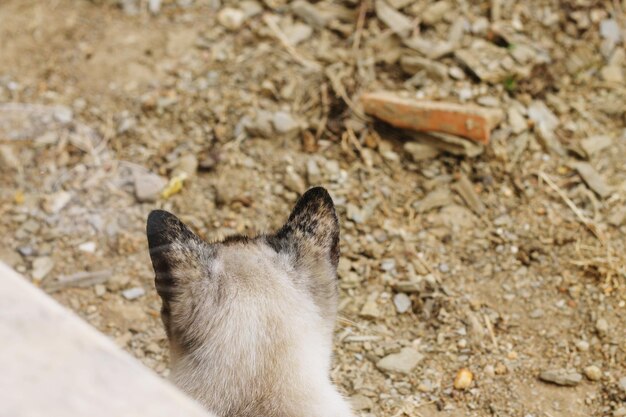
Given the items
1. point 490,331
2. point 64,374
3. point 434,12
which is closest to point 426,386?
point 490,331

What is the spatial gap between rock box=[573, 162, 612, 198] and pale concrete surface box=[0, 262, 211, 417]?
3.02 meters

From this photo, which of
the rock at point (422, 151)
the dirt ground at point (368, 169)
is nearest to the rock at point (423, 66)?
the dirt ground at point (368, 169)

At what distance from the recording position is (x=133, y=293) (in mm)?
3816


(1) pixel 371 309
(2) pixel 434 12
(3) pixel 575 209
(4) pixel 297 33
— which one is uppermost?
(2) pixel 434 12

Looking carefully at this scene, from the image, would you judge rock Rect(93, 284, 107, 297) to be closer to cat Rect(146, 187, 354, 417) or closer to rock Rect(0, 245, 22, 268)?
rock Rect(0, 245, 22, 268)

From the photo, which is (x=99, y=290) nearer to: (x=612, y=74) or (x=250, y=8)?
(x=250, y=8)

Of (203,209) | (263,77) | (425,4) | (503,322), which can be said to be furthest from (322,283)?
(425,4)

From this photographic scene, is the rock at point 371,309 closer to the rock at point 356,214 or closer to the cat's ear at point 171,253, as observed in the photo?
the rock at point 356,214

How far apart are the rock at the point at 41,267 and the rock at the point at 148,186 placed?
576mm

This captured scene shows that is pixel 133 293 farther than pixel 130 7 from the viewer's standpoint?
No

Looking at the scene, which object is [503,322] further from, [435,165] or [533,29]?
[533,29]

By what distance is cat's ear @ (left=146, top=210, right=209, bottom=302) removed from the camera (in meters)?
2.68

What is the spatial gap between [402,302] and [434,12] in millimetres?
1961

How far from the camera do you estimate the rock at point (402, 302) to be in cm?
369
